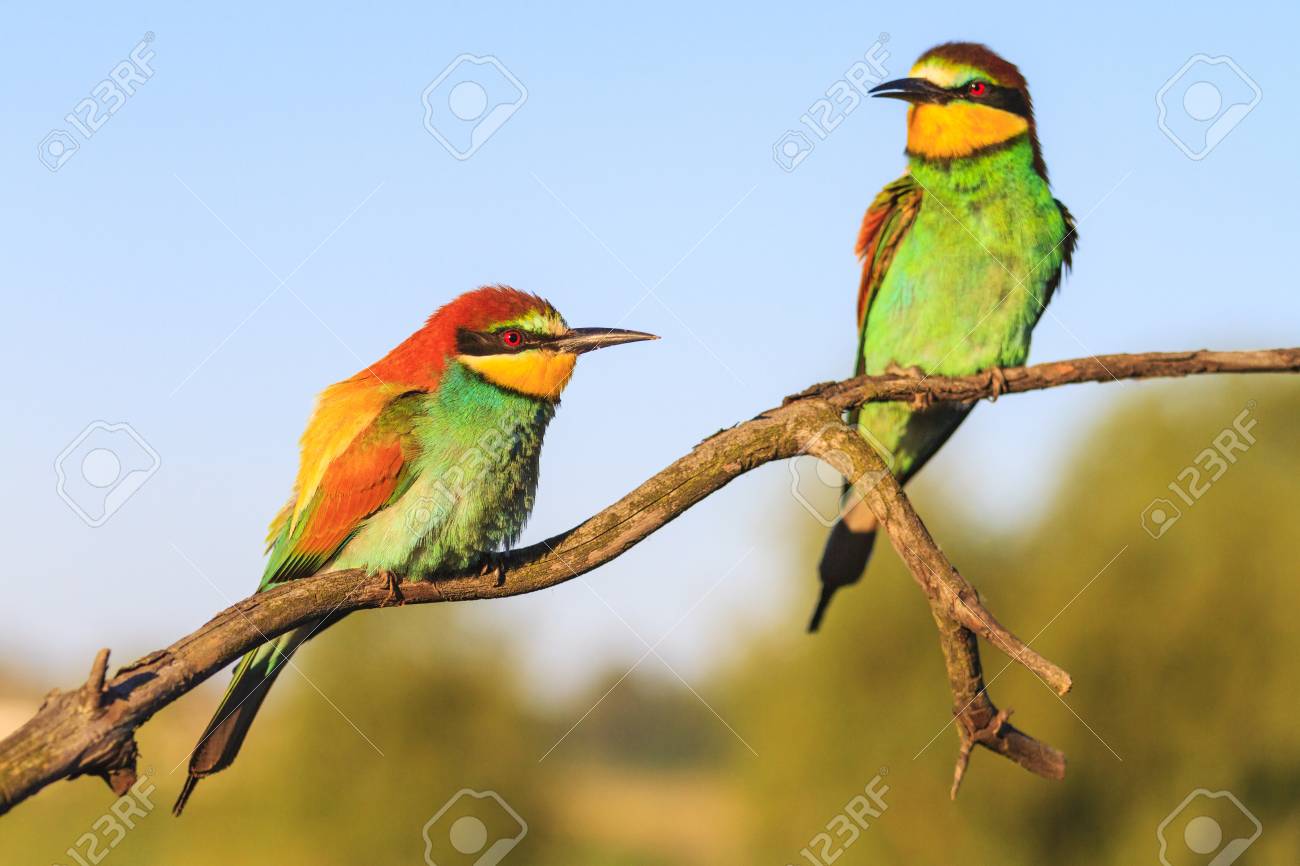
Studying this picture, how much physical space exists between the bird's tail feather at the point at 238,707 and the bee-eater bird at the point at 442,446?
0.22 feet

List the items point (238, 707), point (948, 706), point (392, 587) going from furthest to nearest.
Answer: point (948, 706), point (392, 587), point (238, 707)

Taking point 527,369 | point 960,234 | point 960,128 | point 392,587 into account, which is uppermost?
point 960,128

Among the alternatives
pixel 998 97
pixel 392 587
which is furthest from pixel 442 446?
pixel 998 97

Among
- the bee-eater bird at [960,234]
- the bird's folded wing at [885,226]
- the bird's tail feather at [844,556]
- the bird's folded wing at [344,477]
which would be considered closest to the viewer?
the bird's folded wing at [344,477]

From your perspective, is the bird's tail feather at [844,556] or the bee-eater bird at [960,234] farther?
the bee-eater bird at [960,234]

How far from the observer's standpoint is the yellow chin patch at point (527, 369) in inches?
133

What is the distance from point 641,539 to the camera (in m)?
2.77

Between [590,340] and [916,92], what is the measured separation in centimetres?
172

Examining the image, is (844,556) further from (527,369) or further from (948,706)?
(948,706)

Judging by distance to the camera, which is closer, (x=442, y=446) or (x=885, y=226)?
(x=442, y=446)

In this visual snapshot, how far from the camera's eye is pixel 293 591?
2615mm

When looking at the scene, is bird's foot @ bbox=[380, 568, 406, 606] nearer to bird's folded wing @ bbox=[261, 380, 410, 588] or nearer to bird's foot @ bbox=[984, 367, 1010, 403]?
bird's folded wing @ bbox=[261, 380, 410, 588]

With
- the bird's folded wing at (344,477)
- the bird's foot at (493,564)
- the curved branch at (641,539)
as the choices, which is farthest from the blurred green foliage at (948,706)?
the curved branch at (641,539)

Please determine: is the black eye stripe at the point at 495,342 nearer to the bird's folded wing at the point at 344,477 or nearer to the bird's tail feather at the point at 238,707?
the bird's folded wing at the point at 344,477
